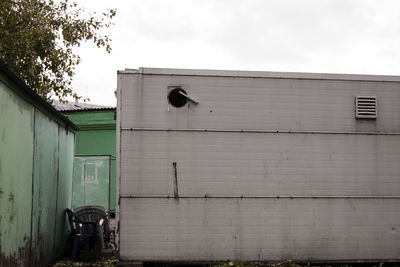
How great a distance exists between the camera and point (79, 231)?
376 inches

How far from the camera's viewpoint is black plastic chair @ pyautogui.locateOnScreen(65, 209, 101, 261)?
30.5 ft

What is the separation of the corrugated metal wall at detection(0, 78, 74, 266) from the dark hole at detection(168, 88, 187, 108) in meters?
2.06

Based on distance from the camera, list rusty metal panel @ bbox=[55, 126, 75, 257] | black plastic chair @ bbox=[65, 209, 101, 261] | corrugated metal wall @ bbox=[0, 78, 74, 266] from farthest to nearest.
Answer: rusty metal panel @ bbox=[55, 126, 75, 257] < black plastic chair @ bbox=[65, 209, 101, 261] < corrugated metal wall @ bbox=[0, 78, 74, 266]

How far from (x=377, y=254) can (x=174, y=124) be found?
12.6 feet

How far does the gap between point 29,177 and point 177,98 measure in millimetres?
2559

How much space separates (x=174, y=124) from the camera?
8.09m

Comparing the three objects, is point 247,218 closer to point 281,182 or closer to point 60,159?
point 281,182

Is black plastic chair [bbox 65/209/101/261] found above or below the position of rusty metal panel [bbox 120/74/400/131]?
below

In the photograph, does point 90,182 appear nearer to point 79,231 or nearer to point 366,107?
point 79,231

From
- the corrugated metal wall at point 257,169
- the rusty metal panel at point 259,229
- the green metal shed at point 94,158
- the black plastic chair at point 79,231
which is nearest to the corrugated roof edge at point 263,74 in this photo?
the corrugated metal wall at point 257,169

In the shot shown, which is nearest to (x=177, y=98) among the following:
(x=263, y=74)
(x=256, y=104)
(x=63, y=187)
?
(x=256, y=104)

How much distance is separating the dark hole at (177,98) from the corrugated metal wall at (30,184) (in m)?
2.06

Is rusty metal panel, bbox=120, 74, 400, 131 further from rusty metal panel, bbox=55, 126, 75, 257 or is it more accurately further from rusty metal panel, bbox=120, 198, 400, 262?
rusty metal panel, bbox=55, 126, 75, 257

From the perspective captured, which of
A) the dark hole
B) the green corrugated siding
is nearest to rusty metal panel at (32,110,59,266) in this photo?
the dark hole
